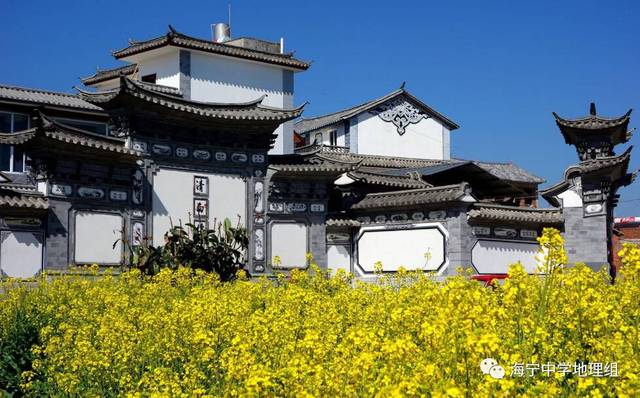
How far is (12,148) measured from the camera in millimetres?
27406

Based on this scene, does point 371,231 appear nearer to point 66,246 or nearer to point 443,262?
point 443,262

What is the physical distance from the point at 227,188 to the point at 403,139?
21544 mm

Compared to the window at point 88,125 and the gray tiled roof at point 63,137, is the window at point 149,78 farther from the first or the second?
the gray tiled roof at point 63,137

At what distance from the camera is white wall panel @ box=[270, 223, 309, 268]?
25.9m

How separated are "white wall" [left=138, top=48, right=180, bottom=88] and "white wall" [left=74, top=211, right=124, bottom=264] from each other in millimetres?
9157

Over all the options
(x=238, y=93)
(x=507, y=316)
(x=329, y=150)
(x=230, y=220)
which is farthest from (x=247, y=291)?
(x=329, y=150)

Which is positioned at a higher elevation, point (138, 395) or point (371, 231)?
point (371, 231)

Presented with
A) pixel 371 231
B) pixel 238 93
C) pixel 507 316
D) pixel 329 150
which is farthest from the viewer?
pixel 329 150

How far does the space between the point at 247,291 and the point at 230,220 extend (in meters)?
13.0

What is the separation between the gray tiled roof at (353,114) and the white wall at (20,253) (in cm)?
2462

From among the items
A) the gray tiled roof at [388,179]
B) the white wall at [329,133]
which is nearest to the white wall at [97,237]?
the gray tiled roof at [388,179]

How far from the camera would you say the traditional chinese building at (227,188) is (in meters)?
21.3

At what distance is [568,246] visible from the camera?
25.3m

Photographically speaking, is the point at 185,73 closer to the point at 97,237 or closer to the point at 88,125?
the point at 88,125
